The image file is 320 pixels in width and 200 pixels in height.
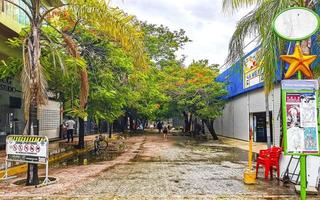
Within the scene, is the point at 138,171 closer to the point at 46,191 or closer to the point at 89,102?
the point at 46,191

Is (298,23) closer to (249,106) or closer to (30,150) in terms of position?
(30,150)

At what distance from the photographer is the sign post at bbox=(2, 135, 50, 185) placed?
9.94 m

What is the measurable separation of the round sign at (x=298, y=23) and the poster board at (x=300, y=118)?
0.87m

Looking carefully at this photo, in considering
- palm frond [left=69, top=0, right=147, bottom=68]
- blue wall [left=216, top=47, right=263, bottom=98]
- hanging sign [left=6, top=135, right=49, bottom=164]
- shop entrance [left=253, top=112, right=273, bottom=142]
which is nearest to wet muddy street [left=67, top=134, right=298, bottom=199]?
hanging sign [left=6, top=135, right=49, bottom=164]

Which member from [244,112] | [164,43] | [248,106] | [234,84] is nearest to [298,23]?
[248,106]

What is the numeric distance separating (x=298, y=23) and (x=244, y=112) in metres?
25.1

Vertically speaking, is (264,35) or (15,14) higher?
(15,14)

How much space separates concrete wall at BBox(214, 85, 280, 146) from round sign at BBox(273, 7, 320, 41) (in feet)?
55.5

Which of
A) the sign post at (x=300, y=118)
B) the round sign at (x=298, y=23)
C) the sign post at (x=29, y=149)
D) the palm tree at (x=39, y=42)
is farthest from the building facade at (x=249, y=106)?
the sign post at (x=300, y=118)

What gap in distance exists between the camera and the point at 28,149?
1017 cm

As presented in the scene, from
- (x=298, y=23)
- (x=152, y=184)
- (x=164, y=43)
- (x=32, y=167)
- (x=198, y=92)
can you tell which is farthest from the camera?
(x=164, y=43)

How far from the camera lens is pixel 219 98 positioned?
34.9 m

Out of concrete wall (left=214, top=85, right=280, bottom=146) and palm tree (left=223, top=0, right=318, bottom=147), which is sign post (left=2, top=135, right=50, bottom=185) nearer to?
palm tree (left=223, top=0, right=318, bottom=147)

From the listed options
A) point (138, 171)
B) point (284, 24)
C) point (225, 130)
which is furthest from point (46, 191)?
point (225, 130)
